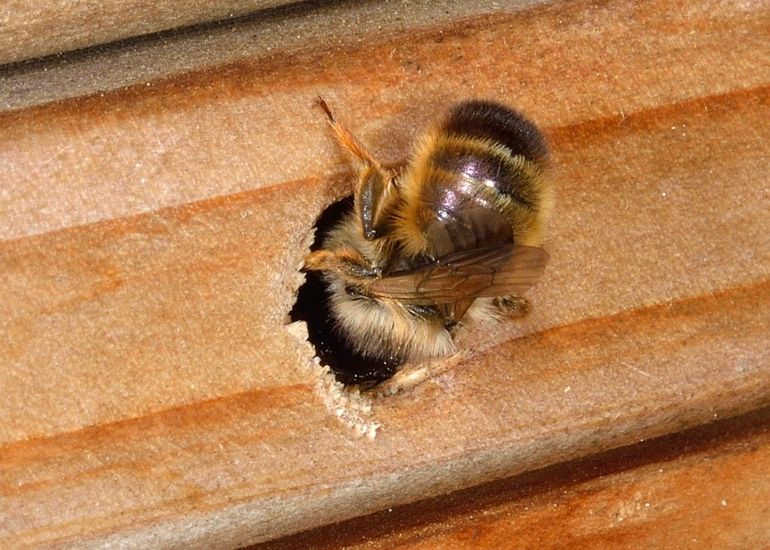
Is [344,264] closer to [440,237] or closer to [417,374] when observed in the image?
[440,237]

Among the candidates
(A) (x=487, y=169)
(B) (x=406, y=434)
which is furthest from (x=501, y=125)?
(B) (x=406, y=434)

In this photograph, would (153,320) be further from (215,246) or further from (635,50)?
(635,50)

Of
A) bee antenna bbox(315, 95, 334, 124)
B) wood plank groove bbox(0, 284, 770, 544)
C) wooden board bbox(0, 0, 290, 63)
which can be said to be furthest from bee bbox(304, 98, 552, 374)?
wooden board bbox(0, 0, 290, 63)

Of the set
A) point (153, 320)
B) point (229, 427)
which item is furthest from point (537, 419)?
point (153, 320)

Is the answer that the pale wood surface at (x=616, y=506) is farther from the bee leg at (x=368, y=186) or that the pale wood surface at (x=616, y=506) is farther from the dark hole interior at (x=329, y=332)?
the bee leg at (x=368, y=186)

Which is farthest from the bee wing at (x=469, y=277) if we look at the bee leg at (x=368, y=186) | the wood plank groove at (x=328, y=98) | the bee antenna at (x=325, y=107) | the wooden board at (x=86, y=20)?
the wooden board at (x=86, y=20)
